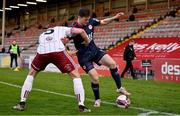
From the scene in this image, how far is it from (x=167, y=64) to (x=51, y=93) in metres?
8.74

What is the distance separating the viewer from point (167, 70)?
19531mm

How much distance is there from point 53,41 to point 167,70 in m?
12.1

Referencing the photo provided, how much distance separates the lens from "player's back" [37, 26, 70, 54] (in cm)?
820

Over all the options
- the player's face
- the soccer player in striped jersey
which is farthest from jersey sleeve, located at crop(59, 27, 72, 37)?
the player's face

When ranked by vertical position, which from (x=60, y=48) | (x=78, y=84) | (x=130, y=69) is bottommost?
(x=130, y=69)

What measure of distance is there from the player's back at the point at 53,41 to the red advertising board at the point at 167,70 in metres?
11.5

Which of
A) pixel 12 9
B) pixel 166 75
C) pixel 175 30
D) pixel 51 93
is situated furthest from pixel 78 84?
pixel 12 9

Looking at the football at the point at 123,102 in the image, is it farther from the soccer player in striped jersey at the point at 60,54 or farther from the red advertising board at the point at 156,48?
the red advertising board at the point at 156,48

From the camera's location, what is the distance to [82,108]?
814cm

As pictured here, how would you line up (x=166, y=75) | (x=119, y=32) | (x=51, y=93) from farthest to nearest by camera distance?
(x=119, y=32)
(x=166, y=75)
(x=51, y=93)

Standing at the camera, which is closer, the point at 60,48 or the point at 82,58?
the point at 60,48

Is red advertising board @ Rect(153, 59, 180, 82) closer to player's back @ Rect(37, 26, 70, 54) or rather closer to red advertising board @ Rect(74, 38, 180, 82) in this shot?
red advertising board @ Rect(74, 38, 180, 82)

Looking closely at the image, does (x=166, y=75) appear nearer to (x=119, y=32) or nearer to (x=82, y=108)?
(x=82, y=108)

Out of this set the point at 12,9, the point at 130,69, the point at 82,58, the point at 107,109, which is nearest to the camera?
the point at 107,109
